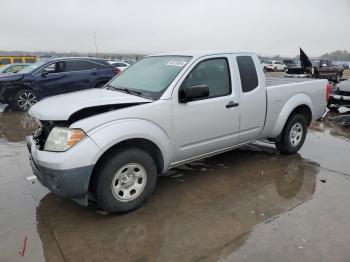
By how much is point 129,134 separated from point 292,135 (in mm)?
3459

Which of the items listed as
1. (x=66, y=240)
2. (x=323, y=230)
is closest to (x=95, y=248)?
(x=66, y=240)

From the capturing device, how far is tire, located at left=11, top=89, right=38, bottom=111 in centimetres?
1062

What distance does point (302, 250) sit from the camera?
10.3ft

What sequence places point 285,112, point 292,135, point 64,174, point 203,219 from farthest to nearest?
point 292,135 < point 285,112 < point 203,219 < point 64,174

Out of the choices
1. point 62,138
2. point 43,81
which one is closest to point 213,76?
point 62,138

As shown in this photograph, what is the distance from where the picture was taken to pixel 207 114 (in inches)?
171

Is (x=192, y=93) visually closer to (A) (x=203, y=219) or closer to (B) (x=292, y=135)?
(A) (x=203, y=219)

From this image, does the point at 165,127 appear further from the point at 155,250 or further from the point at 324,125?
the point at 324,125

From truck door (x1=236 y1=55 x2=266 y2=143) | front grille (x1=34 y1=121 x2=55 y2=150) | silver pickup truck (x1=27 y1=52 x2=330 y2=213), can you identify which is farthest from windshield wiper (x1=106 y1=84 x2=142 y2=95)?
truck door (x1=236 y1=55 x2=266 y2=143)

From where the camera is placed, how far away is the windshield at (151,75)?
4.18 m

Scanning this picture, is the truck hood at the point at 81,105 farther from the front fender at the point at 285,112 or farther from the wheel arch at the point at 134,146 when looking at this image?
the front fender at the point at 285,112

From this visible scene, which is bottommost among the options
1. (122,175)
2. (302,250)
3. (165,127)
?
(302,250)

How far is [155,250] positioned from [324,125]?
278 inches

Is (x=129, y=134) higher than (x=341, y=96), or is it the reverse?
(x=129, y=134)
